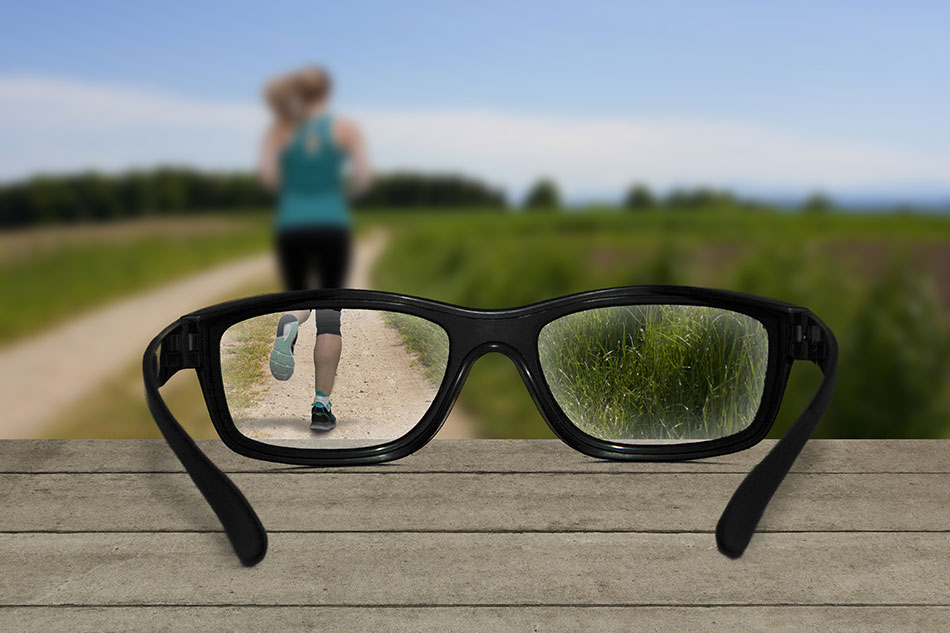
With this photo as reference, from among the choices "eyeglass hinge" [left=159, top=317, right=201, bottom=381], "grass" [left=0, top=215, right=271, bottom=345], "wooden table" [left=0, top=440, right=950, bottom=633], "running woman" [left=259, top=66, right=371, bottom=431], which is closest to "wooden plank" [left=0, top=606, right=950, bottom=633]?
"wooden table" [left=0, top=440, right=950, bottom=633]

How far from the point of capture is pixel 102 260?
159cm

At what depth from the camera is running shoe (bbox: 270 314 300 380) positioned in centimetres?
58

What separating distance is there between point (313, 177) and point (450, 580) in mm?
932

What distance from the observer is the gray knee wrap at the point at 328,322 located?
583 millimetres

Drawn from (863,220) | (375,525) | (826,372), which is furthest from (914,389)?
(375,525)

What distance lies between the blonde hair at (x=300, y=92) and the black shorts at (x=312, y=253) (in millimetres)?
224

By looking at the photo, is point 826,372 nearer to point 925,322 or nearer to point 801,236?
point 801,236

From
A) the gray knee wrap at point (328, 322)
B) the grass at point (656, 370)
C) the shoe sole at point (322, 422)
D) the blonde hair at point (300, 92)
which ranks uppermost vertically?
the blonde hair at point (300, 92)

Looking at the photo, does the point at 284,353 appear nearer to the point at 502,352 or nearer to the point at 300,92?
the point at 502,352

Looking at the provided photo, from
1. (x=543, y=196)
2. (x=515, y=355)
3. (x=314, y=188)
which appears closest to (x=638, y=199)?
(x=543, y=196)

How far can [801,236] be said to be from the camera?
Answer: 1791 mm

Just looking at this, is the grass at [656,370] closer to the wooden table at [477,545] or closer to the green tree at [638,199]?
the wooden table at [477,545]

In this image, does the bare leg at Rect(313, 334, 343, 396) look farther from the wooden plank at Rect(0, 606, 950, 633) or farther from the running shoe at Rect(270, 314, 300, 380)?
the wooden plank at Rect(0, 606, 950, 633)

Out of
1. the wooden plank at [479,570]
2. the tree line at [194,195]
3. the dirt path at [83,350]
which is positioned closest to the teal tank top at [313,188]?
the tree line at [194,195]
